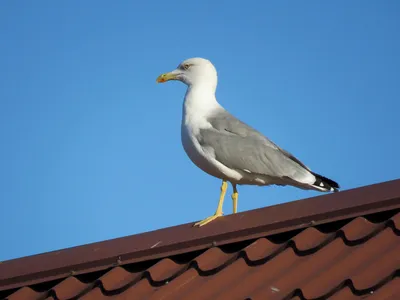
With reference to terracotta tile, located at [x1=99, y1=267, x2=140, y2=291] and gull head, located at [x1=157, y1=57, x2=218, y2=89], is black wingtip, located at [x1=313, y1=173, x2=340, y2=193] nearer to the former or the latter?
gull head, located at [x1=157, y1=57, x2=218, y2=89]

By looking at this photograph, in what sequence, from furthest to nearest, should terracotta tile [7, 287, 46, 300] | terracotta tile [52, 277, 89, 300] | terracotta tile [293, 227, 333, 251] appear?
1. terracotta tile [7, 287, 46, 300]
2. terracotta tile [52, 277, 89, 300]
3. terracotta tile [293, 227, 333, 251]

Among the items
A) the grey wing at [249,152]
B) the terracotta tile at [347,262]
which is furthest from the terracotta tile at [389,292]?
the grey wing at [249,152]

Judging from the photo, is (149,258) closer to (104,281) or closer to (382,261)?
(104,281)

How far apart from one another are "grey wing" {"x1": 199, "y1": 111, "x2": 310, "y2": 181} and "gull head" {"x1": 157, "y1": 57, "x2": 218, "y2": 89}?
949mm

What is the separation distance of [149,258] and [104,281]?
0.28m

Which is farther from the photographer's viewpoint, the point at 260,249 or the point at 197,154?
the point at 197,154

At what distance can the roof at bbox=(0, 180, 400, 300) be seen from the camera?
12.6ft

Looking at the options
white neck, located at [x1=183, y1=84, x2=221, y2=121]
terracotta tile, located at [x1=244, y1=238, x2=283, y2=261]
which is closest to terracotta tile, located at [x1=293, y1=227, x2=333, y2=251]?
terracotta tile, located at [x1=244, y1=238, x2=283, y2=261]

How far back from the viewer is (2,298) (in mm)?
5051

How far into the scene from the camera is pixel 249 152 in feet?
24.5

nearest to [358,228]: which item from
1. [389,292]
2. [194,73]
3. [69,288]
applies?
[389,292]

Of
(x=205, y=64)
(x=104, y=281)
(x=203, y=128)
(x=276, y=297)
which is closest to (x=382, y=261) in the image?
(x=276, y=297)

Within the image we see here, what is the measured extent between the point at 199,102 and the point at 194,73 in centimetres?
62

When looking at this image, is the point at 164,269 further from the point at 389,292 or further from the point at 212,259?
the point at 389,292
